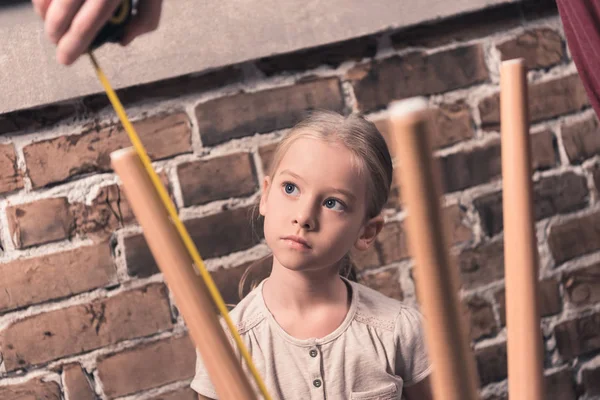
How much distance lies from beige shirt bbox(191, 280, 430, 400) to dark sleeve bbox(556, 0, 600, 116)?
380 millimetres

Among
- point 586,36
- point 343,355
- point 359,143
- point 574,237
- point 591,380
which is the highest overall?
point 586,36

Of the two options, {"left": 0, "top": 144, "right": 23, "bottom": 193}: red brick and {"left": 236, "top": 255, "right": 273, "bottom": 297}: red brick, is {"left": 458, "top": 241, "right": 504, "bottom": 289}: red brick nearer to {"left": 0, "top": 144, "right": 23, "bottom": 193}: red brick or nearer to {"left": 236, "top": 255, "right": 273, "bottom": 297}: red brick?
{"left": 236, "top": 255, "right": 273, "bottom": 297}: red brick

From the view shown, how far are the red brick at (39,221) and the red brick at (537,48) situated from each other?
67 cm

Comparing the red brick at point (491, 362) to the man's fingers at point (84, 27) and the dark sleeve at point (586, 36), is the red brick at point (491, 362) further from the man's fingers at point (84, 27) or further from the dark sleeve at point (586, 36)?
the man's fingers at point (84, 27)

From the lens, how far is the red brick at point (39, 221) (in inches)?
32.0

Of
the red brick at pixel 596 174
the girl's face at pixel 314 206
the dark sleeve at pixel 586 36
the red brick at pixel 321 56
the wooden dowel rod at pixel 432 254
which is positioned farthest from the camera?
the red brick at pixel 596 174

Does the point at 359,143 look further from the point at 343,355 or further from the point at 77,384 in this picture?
the point at 77,384

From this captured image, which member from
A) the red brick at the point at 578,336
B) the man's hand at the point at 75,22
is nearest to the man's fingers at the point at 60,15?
the man's hand at the point at 75,22

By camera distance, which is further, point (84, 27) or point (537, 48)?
point (537, 48)

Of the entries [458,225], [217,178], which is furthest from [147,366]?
[458,225]

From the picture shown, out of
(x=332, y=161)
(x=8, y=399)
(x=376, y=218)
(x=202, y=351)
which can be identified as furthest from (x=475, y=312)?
(x=202, y=351)

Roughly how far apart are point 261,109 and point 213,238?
187 millimetres

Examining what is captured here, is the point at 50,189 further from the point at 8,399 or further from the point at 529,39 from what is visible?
the point at 529,39

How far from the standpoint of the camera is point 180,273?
0.22 m
